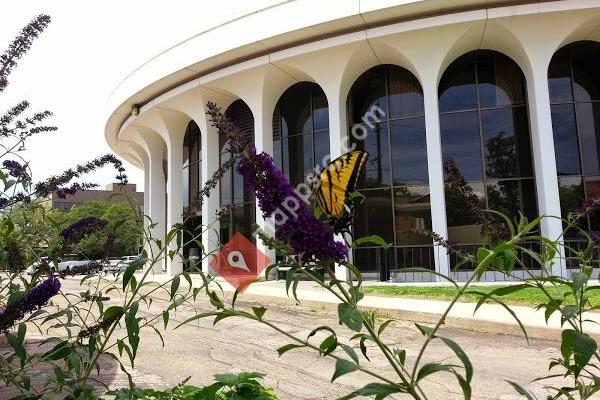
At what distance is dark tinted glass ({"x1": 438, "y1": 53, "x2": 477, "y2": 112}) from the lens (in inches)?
657

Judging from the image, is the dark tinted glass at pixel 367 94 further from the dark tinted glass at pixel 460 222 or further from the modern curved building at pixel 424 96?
the dark tinted glass at pixel 460 222

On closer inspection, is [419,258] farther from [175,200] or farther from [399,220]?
[175,200]

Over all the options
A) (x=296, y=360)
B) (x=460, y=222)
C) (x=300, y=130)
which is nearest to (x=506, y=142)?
(x=460, y=222)

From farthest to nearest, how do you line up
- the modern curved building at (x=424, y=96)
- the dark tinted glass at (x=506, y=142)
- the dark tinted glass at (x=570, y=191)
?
1. the dark tinted glass at (x=506, y=142)
2. the dark tinted glass at (x=570, y=191)
3. the modern curved building at (x=424, y=96)

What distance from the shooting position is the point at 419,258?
16234 millimetres

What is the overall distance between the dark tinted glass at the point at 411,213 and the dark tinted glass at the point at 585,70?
246 inches

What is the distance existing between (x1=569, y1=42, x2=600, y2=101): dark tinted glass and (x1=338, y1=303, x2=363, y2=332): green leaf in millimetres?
18017

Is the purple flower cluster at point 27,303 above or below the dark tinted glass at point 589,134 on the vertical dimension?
below

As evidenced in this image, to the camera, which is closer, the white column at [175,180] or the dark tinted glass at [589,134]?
the dark tinted glass at [589,134]

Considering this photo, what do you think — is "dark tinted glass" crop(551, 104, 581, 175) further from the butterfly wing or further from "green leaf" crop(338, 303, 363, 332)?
"green leaf" crop(338, 303, 363, 332)

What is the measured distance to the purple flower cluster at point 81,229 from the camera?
2258 mm

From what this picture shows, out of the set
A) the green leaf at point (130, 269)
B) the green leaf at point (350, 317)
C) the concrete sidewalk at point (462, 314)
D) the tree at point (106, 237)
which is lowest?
the concrete sidewalk at point (462, 314)

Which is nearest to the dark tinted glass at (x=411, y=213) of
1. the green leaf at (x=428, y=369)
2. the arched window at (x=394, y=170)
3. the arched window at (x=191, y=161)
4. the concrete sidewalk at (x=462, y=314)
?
the arched window at (x=394, y=170)

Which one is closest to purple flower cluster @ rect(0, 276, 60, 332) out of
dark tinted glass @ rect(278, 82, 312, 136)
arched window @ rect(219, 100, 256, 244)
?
dark tinted glass @ rect(278, 82, 312, 136)
